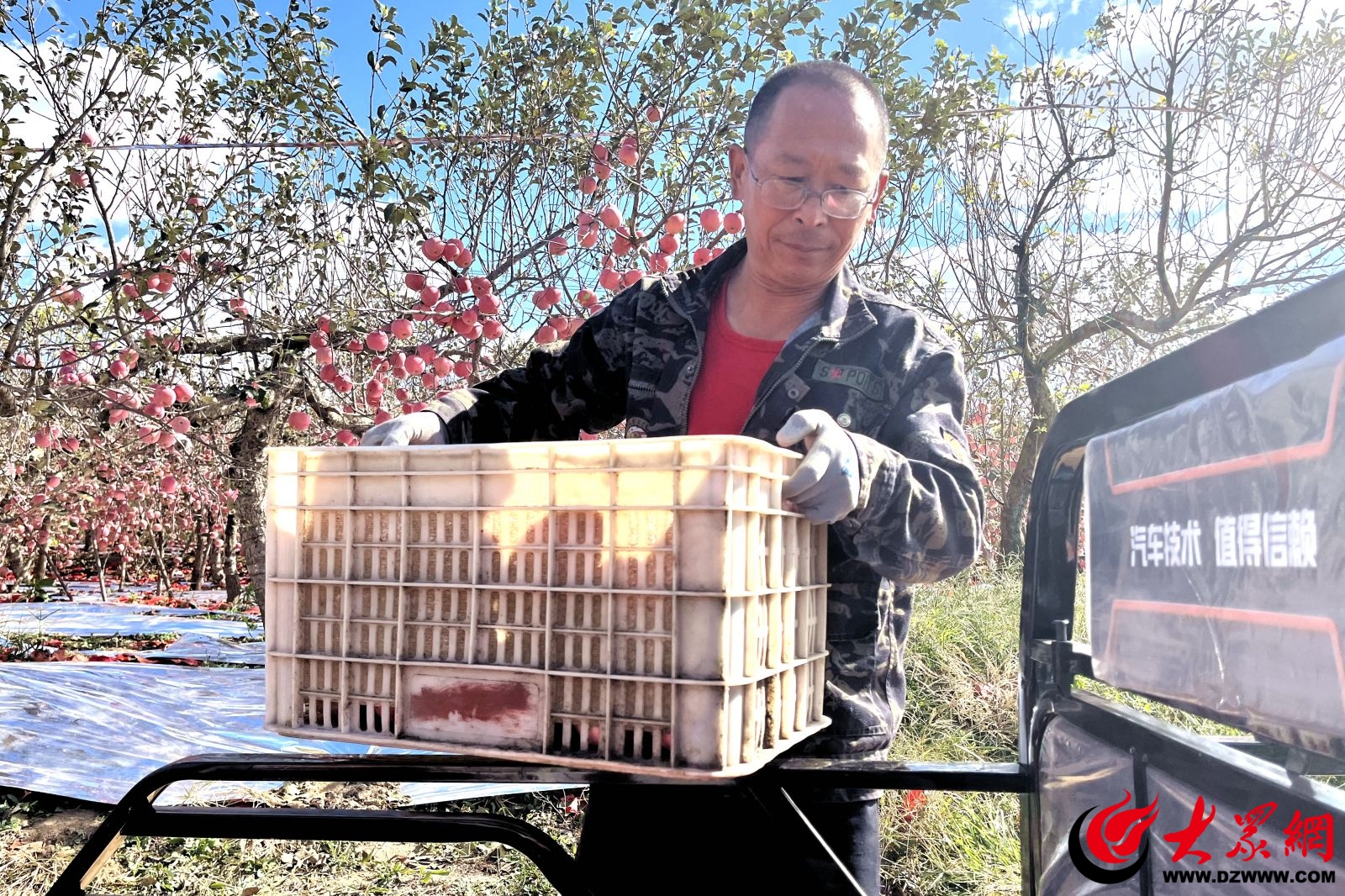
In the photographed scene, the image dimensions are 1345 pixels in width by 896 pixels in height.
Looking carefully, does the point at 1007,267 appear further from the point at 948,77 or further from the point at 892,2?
the point at 892,2

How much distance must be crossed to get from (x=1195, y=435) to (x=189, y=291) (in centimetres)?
417

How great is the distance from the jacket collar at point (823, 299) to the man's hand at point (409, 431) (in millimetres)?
516

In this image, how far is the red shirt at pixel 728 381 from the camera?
66.5 inches

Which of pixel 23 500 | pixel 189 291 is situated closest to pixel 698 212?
pixel 189 291

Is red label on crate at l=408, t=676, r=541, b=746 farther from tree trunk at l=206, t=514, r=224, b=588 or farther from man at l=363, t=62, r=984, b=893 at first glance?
tree trunk at l=206, t=514, r=224, b=588

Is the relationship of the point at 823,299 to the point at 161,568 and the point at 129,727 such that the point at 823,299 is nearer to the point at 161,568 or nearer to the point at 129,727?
the point at 129,727

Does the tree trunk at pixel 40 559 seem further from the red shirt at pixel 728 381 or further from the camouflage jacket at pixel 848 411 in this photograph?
the red shirt at pixel 728 381

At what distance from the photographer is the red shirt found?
1689mm

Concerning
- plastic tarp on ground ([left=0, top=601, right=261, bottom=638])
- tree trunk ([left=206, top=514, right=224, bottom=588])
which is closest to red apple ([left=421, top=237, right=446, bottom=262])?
plastic tarp on ground ([left=0, top=601, right=261, bottom=638])

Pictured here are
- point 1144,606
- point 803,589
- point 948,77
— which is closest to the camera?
point 1144,606

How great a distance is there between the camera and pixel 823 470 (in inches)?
44.3

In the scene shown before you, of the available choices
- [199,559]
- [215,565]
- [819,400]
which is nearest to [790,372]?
[819,400]

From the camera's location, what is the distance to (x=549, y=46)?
412 cm

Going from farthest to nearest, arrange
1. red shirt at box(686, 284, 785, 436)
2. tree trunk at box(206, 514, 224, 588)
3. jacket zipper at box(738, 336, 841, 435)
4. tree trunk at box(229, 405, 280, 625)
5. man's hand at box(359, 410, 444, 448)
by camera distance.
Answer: tree trunk at box(206, 514, 224, 588) → tree trunk at box(229, 405, 280, 625) → red shirt at box(686, 284, 785, 436) → jacket zipper at box(738, 336, 841, 435) → man's hand at box(359, 410, 444, 448)
